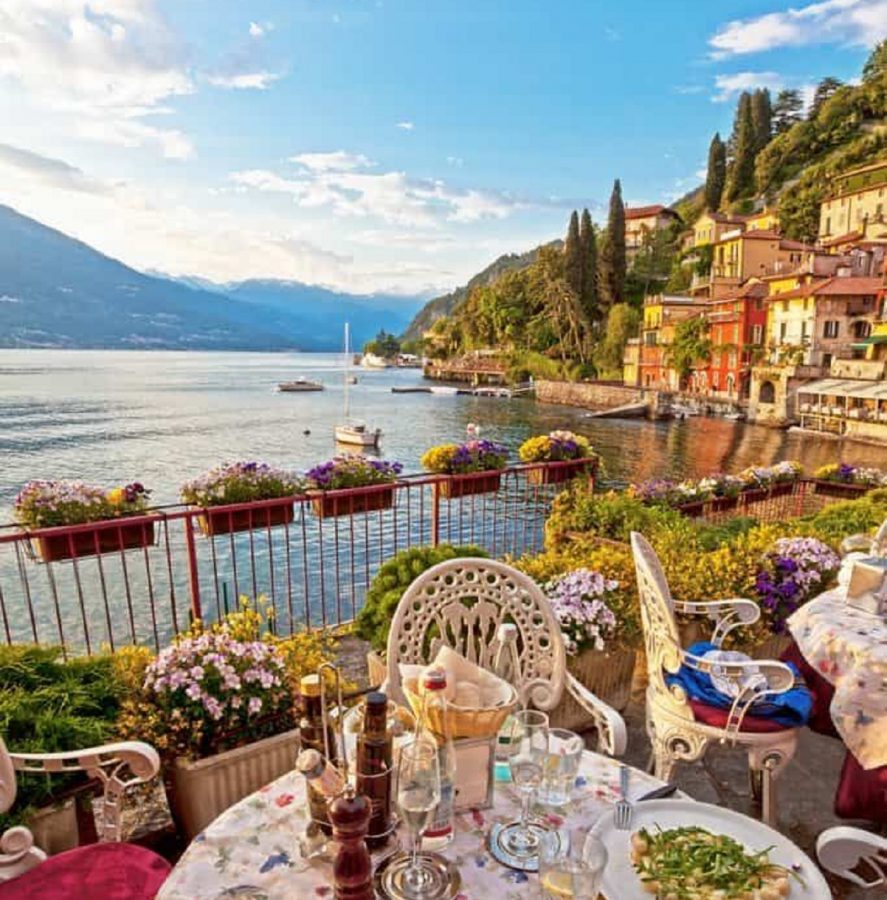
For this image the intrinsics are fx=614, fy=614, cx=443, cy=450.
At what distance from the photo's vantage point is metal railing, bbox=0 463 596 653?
162 inches

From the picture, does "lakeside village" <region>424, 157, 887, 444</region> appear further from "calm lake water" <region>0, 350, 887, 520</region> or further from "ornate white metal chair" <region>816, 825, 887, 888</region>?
"ornate white metal chair" <region>816, 825, 887, 888</region>

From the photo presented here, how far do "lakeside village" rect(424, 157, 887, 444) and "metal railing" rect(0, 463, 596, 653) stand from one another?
2805cm

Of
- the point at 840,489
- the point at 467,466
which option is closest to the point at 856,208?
the point at 840,489

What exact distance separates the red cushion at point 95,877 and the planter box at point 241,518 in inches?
102

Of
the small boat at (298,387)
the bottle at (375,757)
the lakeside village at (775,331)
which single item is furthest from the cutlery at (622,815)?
the small boat at (298,387)

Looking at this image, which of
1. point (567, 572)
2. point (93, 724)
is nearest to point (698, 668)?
point (567, 572)

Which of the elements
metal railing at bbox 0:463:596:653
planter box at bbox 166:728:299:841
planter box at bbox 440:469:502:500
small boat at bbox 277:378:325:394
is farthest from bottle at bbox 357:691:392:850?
small boat at bbox 277:378:325:394

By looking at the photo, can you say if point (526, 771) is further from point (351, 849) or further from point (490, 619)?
point (490, 619)

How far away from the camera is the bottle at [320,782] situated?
1.33 meters

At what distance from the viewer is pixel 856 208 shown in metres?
52.4

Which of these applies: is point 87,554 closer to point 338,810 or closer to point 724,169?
point 338,810

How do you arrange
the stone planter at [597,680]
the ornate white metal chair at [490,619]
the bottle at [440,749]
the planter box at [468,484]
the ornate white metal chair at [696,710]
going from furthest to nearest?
the planter box at [468,484] < the stone planter at [597,680] < the ornate white metal chair at [696,710] < the ornate white metal chair at [490,619] < the bottle at [440,749]

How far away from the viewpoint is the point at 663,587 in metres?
3.10

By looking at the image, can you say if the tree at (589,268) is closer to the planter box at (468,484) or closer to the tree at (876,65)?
the tree at (876,65)
